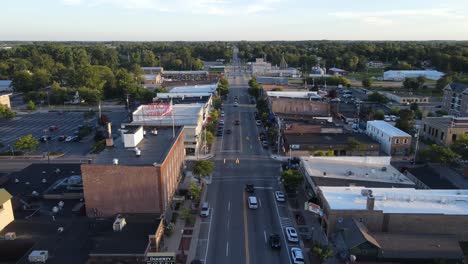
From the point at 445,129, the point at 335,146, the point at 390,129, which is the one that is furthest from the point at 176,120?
the point at 445,129

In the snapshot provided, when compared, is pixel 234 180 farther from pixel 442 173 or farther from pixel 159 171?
pixel 442 173

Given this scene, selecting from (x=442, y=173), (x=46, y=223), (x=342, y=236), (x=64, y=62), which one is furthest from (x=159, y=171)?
(x=64, y=62)

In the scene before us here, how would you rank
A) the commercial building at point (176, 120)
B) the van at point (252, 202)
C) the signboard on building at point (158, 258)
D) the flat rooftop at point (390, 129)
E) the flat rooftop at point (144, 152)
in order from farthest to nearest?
the flat rooftop at point (390, 129) < the commercial building at point (176, 120) < the van at point (252, 202) < the flat rooftop at point (144, 152) < the signboard on building at point (158, 258)

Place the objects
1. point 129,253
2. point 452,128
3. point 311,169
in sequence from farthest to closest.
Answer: point 452,128, point 311,169, point 129,253

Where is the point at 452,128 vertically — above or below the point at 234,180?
above

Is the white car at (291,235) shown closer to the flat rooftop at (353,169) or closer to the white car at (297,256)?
the white car at (297,256)

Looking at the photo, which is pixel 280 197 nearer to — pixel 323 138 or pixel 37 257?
pixel 323 138

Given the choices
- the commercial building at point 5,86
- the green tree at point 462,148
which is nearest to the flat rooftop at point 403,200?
the green tree at point 462,148
